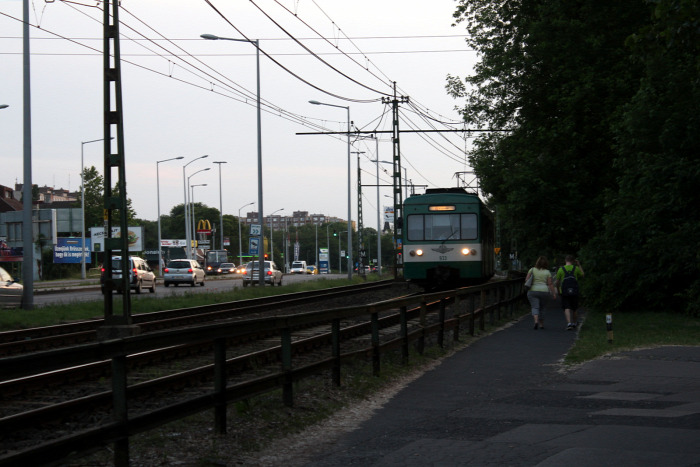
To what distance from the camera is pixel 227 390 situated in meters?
7.40

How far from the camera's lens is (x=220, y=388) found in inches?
287

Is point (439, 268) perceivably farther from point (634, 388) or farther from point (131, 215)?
point (131, 215)

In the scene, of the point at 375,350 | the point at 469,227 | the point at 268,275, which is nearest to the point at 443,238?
the point at 469,227

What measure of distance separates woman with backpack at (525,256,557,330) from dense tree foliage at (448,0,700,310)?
4736 mm

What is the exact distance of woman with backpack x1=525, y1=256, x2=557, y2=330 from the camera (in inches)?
754

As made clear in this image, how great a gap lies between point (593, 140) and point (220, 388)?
2533cm

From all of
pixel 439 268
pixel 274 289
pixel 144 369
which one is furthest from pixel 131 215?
pixel 144 369

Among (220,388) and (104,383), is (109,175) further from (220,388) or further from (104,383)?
(220,388)

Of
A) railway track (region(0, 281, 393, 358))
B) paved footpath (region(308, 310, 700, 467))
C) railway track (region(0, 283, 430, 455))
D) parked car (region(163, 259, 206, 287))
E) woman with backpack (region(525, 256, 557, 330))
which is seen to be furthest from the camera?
parked car (region(163, 259, 206, 287))

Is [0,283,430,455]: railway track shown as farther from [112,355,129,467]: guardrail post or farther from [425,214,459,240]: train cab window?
[425,214,459,240]: train cab window

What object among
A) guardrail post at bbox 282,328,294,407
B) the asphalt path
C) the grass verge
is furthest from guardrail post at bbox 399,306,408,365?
the asphalt path

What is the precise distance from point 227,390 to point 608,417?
136 inches

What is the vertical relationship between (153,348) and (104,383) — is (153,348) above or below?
above

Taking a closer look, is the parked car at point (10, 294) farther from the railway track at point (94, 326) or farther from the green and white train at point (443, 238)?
the green and white train at point (443, 238)
